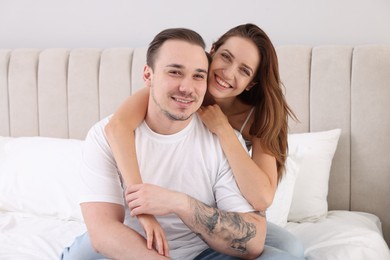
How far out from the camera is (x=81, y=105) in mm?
2744

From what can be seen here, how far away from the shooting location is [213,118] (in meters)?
1.72

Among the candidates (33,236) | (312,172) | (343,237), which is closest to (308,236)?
(343,237)

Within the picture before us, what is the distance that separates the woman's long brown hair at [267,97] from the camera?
1.76 meters

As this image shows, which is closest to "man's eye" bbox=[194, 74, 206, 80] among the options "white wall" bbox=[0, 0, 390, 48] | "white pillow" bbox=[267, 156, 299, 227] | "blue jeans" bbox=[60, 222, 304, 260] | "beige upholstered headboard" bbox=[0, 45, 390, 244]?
"blue jeans" bbox=[60, 222, 304, 260]

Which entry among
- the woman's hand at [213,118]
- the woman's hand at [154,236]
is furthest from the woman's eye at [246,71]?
the woman's hand at [154,236]

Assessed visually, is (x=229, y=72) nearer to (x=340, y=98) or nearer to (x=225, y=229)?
(x=225, y=229)

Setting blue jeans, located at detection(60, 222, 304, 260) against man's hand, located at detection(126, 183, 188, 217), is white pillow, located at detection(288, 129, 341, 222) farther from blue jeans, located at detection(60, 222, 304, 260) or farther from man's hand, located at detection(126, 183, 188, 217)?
man's hand, located at detection(126, 183, 188, 217)

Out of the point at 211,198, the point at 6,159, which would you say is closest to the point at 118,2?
the point at 6,159

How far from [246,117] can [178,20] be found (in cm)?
107

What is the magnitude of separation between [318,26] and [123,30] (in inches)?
39.2

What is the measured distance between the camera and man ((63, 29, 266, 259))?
1500mm

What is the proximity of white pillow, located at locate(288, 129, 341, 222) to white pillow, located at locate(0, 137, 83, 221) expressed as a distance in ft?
2.98

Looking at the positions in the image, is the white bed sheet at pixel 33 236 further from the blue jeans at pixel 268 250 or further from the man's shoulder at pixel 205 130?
the man's shoulder at pixel 205 130

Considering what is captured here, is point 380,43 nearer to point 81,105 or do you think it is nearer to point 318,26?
point 318,26
